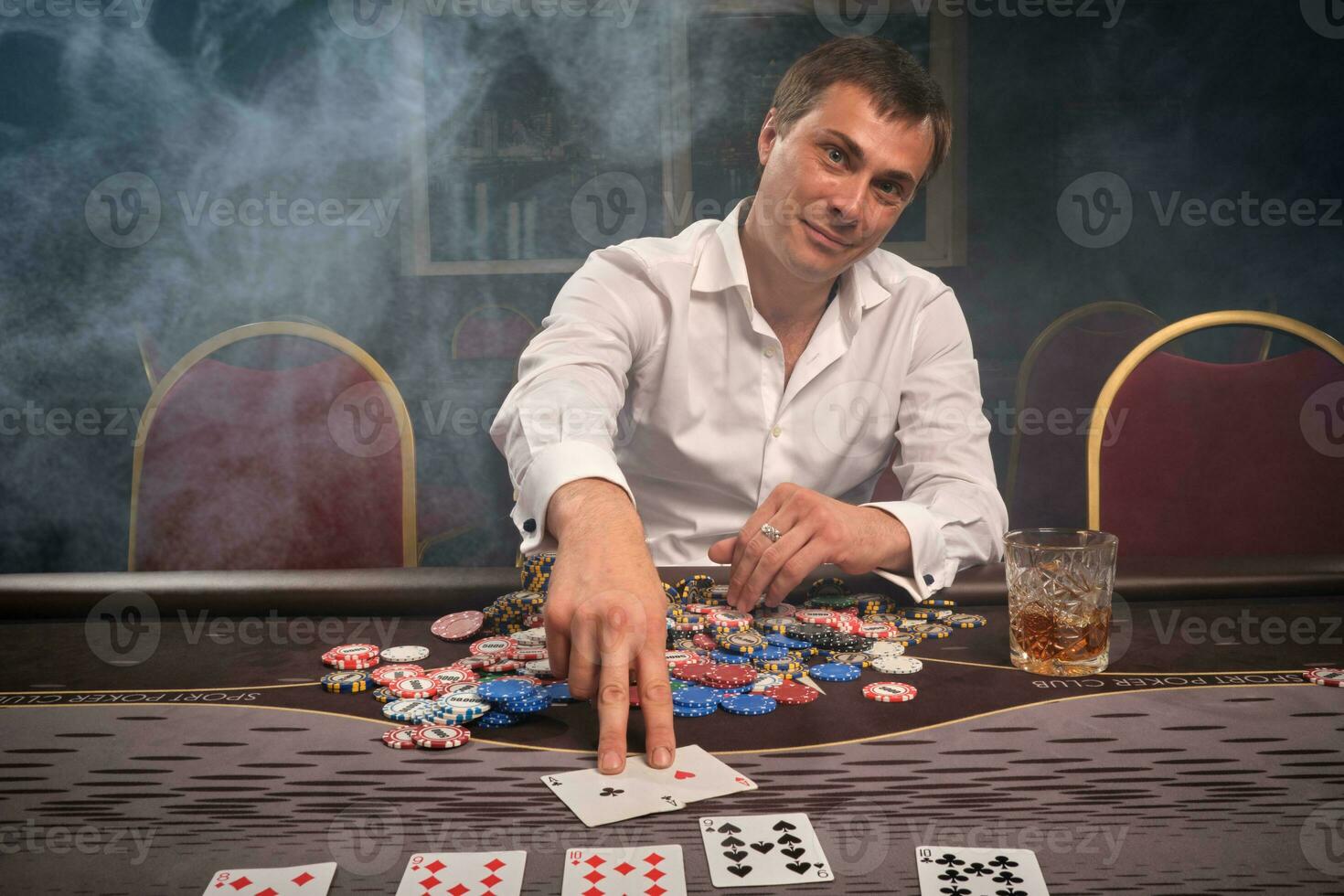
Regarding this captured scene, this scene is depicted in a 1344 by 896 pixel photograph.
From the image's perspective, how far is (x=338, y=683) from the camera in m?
1.04

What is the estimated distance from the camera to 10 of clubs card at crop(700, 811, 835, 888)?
0.70m

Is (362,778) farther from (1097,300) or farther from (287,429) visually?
(1097,300)

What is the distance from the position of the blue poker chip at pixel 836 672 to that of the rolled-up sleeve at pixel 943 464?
0.97 ft

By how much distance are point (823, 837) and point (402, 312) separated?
325cm

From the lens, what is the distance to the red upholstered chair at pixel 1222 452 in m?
1.94

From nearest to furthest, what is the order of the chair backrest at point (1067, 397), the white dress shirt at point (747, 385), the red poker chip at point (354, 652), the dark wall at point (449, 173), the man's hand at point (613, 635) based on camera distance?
the man's hand at point (613, 635), the red poker chip at point (354, 652), the white dress shirt at point (747, 385), the chair backrest at point (1067, 397), the dark wall at point (449, 173)

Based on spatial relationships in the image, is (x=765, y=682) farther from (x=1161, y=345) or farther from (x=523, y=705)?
(x=1161, y=345)

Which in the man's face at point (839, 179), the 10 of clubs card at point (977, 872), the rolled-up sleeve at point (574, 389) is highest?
the man's face at point (839, 179)

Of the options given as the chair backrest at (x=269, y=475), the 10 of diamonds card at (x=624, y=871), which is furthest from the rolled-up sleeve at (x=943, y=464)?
the chair backrest at (x=269, y=475)

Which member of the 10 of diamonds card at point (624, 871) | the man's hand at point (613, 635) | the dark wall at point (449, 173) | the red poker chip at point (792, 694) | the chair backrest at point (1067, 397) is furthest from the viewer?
the dark wall at point (449, 173)

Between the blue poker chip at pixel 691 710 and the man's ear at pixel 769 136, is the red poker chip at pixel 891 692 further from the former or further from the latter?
the man's ear at pixel 769 136

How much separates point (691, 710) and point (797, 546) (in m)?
0.32

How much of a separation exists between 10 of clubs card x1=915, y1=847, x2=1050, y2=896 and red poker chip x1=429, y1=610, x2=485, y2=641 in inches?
25.1

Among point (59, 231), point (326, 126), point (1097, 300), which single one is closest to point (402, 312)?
point (326, 126)
